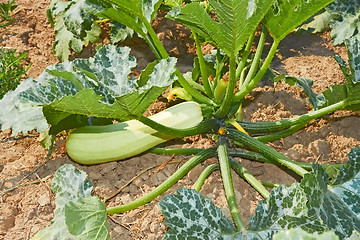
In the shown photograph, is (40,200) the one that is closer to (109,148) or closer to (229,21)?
(109,148)

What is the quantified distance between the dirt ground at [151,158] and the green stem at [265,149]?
15cm

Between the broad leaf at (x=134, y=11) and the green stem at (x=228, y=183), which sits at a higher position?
the broad leaf at (x=134, y=11)

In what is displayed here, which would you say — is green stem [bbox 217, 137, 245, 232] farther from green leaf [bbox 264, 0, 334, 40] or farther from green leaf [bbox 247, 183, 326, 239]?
green leaf [bbox 264, 0, 334, 40]

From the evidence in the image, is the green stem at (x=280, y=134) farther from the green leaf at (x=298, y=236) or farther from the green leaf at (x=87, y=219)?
the green leaf at (x=298, y=236)

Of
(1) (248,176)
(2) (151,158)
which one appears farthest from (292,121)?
(2) (151,158)

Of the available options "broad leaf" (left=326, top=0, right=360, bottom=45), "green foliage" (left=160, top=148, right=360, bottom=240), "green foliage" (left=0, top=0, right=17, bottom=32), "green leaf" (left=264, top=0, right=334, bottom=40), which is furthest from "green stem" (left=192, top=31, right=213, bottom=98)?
"green foliage" (left=0, top=0, right=17, bottom=32)

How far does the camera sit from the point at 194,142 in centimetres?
220

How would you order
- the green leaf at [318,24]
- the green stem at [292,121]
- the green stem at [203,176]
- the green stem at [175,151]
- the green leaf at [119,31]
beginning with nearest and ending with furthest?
1. the green stem at [203,176]
2. the green stem at [292,121]
3. the green stem at [175,151]
4. the green leaf at [119,31]
5. the green leaf at [318,24]

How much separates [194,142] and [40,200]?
0.76 meters

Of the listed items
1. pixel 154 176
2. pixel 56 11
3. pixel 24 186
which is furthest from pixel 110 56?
pixel 56 11

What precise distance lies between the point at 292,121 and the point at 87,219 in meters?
0.98

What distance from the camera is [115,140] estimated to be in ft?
6.55

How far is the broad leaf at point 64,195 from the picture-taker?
1.58 meters

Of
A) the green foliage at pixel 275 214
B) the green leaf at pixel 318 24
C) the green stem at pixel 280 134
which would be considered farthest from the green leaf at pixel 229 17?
the green leaf at pixel 318 24
